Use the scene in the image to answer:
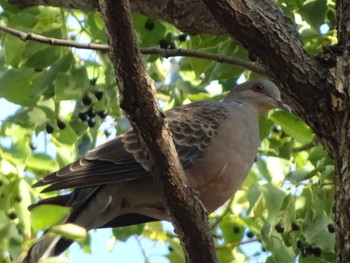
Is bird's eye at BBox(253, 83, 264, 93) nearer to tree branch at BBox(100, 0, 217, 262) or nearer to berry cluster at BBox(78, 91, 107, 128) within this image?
berry cluster at BBox(78, 91, 107, 128)

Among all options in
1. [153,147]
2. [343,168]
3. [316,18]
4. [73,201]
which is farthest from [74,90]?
[343,168]

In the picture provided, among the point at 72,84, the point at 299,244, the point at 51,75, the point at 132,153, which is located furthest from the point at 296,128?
the point at 51,75

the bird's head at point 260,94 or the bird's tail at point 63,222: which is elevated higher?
the bird's head at point 260,94

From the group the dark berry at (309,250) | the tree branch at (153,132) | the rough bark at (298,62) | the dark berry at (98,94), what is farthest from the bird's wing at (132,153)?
the rough bark at (298,62)

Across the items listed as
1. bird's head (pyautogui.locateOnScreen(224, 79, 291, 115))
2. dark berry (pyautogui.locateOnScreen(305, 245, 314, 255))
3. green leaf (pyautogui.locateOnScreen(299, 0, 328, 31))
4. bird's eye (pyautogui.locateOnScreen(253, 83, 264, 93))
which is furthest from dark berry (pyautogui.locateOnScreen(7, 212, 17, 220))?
bird's eye (pyautogui.locateOnScreen(253, 83, 264, 93))

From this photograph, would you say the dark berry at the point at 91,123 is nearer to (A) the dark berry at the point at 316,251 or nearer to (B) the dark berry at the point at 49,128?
(B) the dark berry at the point at 49,128

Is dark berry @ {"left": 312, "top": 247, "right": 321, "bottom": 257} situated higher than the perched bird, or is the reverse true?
the perched bird

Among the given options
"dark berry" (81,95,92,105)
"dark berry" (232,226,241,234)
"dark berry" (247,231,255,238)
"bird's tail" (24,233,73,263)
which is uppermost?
"dark berry" (81,95,92,105)

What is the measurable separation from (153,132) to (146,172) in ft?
4.08

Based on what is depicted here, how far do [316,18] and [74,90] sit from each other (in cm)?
112

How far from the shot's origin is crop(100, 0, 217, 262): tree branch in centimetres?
238

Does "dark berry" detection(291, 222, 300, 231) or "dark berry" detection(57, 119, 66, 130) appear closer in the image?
"dark berry" detection(291, 222, 300, 231)

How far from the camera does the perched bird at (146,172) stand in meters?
3.55

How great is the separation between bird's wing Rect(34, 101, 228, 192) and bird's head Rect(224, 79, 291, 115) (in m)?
0.33
